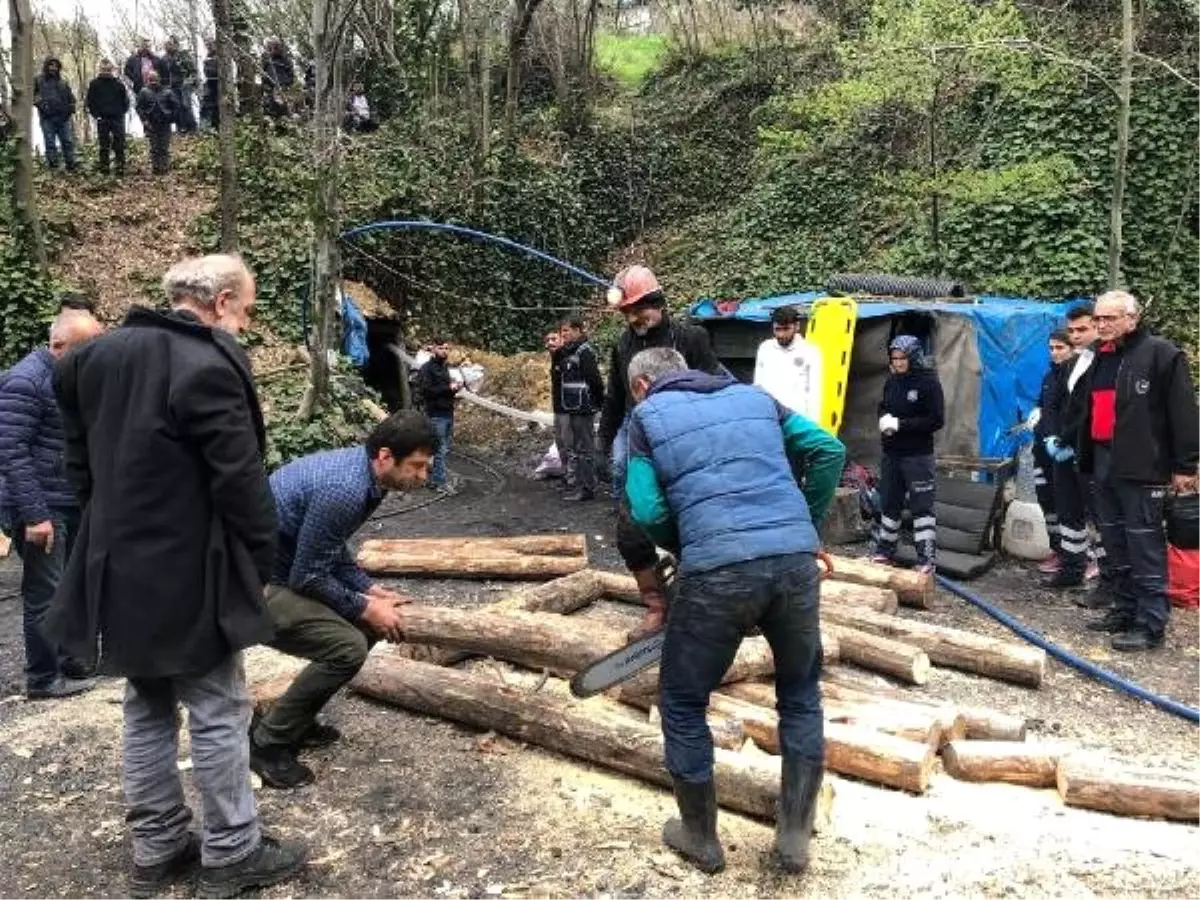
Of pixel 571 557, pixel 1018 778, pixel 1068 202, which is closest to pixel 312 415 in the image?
pixel 571 557

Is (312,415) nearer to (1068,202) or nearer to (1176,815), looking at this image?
A: (1176,815)

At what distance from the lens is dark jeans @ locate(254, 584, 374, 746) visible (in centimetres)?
392

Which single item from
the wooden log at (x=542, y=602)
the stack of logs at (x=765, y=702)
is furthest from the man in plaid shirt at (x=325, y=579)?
the wooden log at (x=542, y=602)

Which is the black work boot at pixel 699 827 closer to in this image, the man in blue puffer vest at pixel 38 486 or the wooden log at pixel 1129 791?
the wooden log at pixel 1129 791

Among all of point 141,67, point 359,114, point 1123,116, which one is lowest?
point 1123,116

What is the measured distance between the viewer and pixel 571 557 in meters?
7.51

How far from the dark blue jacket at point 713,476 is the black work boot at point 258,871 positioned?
1.66m

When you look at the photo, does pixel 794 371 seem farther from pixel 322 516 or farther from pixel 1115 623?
pixel 322 516

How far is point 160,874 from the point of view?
3.39 metres

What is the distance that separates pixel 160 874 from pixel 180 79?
18462 mm

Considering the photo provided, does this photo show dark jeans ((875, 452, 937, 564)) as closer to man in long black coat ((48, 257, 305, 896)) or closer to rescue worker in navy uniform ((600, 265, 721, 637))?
rescue worker in navy uniform ((600, 265, 721, 637))

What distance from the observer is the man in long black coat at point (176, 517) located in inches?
118

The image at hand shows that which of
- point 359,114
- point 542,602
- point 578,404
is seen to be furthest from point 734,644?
point 359,114

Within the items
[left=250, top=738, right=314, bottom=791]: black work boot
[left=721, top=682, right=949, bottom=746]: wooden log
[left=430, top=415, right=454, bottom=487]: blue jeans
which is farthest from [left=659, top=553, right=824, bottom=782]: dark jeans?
[left=430, top=415, right=454, bottom=487]: blue jeans
